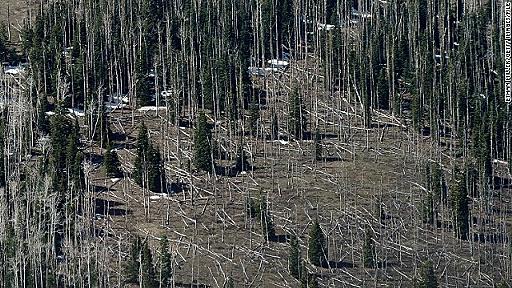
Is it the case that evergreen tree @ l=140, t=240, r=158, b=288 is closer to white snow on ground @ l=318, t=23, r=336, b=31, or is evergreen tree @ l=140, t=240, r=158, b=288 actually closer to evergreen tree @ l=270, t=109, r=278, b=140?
evergreen tree @ l=270, t=109, r=278, b=140

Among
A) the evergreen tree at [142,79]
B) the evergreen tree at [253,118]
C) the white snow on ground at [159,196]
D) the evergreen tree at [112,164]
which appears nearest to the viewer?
the white snow on ground at [159,196]

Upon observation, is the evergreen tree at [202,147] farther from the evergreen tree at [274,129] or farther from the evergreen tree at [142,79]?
the evergreen tree at [142,79]

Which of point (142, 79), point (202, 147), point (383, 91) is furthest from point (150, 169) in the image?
point (383, 91)

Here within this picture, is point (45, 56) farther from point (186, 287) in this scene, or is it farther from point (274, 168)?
point (186, 287)

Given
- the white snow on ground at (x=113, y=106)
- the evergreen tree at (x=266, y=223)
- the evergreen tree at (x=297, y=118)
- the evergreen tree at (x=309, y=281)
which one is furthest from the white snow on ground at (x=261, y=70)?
the evergreen tree at (x=309, y=281)

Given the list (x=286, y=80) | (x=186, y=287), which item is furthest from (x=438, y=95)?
(x=186, y=287)

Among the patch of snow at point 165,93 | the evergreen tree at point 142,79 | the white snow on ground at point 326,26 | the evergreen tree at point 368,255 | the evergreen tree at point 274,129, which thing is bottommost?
the evergreen tree at point 368,255
